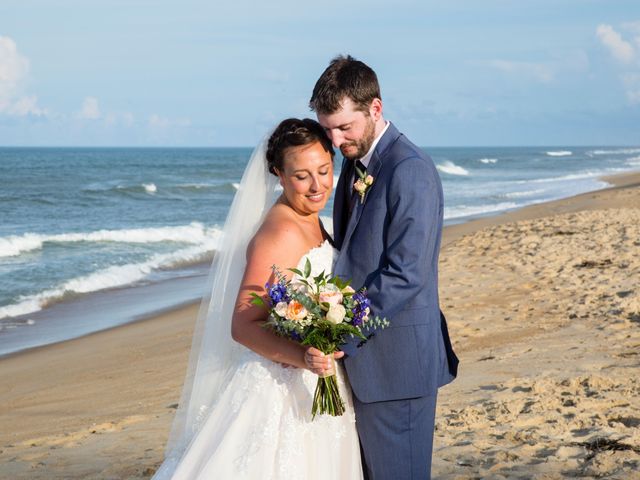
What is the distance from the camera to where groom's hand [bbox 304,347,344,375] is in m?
3.39

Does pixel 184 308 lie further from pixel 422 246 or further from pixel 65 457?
pixel 422 246

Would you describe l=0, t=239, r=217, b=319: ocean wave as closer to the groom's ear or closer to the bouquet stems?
the bouquet stems

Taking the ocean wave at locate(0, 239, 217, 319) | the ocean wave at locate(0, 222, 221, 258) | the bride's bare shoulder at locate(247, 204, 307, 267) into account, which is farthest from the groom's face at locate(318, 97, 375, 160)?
the ocean wave at locate(0, 222, 221, 258)

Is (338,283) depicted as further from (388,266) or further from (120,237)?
(120,237)

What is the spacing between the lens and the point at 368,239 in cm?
352

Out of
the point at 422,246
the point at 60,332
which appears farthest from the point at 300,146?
the point at 60,332

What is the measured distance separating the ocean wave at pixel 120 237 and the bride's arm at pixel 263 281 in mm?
16139

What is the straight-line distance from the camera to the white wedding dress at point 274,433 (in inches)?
145

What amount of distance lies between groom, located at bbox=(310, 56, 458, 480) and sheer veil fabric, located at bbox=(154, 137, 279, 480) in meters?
0.52

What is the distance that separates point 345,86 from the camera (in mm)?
3492

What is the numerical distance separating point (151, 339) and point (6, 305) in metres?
3.56

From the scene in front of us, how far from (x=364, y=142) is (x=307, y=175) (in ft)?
0.97

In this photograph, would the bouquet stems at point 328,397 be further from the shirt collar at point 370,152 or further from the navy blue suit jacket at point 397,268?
the shirt collar at point 370,152

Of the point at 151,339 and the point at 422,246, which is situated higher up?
the point at 422,246
